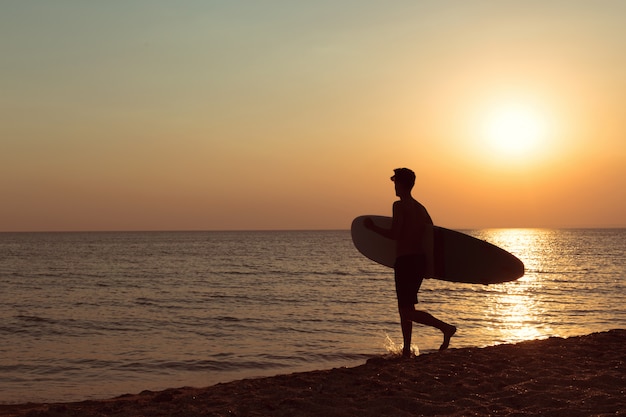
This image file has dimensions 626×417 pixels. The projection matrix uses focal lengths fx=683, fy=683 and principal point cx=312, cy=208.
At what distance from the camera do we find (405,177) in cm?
757

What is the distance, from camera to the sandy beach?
18.1ft

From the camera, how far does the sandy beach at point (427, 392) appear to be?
5.52 m

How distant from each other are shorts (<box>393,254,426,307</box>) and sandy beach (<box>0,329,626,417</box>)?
68cm

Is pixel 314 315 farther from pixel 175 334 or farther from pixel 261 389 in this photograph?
pixel 261 389

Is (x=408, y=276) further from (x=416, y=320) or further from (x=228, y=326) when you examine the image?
(x=228, y=326)

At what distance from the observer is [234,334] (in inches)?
574

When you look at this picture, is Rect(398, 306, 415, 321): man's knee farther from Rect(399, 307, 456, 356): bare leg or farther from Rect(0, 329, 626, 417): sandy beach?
Rect(0, 329, 626, 417): sandy beach

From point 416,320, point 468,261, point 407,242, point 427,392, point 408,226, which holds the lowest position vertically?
point 427,392

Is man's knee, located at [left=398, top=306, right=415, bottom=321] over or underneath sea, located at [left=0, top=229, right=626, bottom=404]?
over

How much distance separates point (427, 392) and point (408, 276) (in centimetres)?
180

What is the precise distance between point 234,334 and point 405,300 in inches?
302

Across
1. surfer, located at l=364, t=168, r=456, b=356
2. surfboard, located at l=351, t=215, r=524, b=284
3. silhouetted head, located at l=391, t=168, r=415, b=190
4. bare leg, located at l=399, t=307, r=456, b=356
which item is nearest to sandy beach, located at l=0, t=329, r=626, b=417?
bare leg, located at l=399, t=307, r=456, b=356

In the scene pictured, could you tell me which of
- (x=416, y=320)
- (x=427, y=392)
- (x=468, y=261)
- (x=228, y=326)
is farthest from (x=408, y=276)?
(x=228, y=326)

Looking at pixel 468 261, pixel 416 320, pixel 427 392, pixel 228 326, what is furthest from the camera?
pixel 228 326
